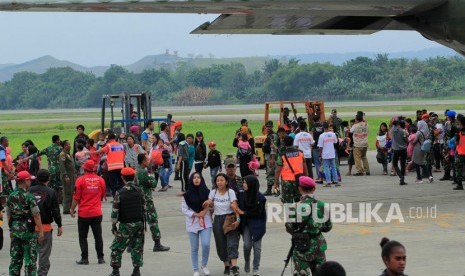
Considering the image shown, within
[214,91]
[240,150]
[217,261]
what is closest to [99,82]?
[214,91]

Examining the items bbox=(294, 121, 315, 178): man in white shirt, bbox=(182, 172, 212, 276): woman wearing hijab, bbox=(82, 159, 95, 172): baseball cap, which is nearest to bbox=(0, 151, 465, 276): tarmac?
bbox=(182, 172, 212, 276): woman wearing hijab

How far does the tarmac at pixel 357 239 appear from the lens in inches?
575

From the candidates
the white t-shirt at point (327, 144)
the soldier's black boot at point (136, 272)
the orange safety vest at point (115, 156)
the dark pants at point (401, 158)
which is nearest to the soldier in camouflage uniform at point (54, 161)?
the orange safety vest at point (115, 156)

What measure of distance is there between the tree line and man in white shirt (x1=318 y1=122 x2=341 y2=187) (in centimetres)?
9000

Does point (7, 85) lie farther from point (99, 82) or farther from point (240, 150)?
point (240, 150)

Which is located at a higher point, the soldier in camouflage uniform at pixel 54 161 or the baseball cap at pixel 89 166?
the baseball cap at pixel 89 166

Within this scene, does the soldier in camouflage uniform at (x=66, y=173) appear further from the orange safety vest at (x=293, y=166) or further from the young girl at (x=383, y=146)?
the young girl at (x=383, y=146)

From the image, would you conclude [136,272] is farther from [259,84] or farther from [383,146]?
[259,84]

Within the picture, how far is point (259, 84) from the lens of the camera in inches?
5866

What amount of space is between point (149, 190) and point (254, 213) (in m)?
2.81

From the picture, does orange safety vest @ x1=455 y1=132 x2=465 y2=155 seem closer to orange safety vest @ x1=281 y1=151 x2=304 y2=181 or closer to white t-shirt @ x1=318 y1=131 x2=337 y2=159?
white t-shirt @ x1=318 y1=131 x2=337 y2=159

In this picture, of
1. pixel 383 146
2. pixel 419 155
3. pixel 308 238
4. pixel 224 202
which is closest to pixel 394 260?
pixel 308 238

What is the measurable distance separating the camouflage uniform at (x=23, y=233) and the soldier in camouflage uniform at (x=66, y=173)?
8.07 m

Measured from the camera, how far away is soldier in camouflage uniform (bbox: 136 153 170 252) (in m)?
16.1
